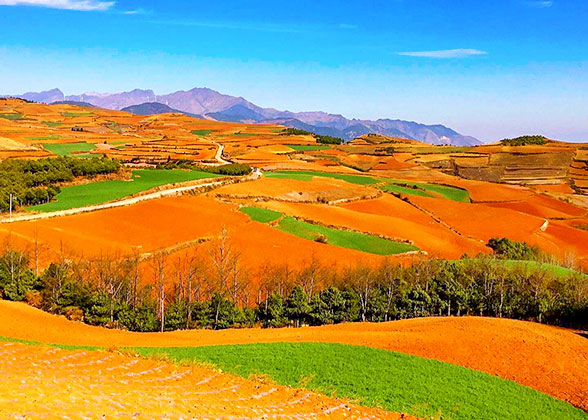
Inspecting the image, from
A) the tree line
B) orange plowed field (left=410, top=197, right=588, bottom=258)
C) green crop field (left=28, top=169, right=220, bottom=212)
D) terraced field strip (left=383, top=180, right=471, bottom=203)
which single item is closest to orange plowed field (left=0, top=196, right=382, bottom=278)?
the tree line

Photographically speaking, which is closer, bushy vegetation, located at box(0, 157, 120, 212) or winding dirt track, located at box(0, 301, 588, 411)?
winding dirt track, located at box(0, 301, 588, 411)

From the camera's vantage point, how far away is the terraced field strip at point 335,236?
63938mm

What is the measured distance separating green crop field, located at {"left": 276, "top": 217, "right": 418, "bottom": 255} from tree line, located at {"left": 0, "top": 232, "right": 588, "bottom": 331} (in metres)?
11.5

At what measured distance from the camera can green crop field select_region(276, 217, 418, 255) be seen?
63.9 metres

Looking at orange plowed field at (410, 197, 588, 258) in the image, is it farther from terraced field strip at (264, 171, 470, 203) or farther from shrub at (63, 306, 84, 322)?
shrub at (63, 306, 84, 322)

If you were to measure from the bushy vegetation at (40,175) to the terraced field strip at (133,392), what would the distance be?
50825mm

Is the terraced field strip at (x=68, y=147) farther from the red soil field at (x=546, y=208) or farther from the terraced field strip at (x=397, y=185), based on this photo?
the red soil field at (x=546, y=208)

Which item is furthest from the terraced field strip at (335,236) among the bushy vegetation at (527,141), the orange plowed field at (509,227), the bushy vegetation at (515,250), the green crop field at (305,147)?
the bushy vegetation at (527,141)

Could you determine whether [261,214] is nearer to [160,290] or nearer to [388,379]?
[160,290]

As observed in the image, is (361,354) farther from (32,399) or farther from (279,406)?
(32,399)

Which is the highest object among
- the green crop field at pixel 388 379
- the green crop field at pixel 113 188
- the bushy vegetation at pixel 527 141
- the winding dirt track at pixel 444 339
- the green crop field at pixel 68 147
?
the bushy vegetation at pixel 527 141

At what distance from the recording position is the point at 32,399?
49.1 feet

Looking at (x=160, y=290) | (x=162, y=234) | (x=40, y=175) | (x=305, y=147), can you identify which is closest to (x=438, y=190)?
(x=305, y=147)

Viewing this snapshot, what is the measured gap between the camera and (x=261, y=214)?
2795 inches
